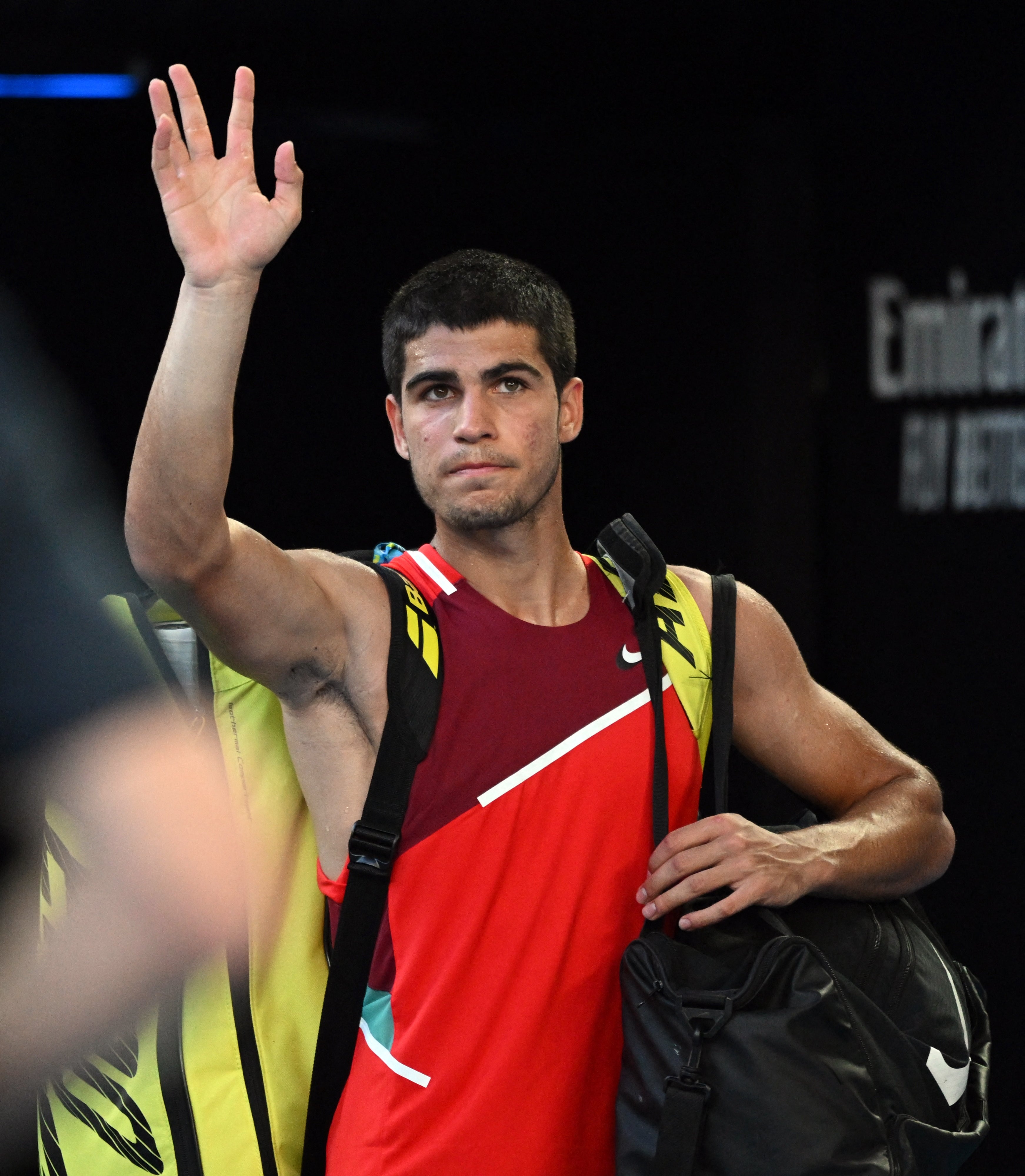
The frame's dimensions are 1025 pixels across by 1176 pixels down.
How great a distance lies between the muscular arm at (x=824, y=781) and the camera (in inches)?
61.7

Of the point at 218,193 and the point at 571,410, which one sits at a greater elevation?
the point at 218,193

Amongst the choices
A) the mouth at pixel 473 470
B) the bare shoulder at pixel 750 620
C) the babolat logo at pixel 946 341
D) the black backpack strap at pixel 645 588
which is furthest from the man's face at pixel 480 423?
the babolat logo at pixel 946 341

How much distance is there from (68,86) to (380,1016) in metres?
1.64

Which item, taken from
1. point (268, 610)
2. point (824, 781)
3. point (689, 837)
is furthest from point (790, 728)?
point (268, 610)

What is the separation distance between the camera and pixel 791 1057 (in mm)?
1290

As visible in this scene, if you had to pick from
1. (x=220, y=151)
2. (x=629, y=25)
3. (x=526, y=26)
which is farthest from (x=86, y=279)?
(x=629, y=25)

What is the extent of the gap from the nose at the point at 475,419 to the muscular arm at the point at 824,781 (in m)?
0.34

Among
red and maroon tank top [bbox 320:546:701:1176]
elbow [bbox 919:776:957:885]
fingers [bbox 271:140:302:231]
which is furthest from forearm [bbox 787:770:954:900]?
fingers [bbox 271:140:302:231]

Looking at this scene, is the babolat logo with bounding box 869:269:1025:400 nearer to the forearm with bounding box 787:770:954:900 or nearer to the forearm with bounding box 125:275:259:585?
the forearm with bounding box 787:770:954:900

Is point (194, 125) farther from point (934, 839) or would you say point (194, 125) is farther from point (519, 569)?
point (934, 839)

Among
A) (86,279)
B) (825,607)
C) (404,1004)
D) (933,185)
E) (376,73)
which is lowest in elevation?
(404,1004)

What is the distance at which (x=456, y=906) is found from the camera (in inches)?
58.2

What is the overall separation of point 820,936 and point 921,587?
131 centimetres

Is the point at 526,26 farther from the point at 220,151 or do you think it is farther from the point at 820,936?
the point at 820,936
